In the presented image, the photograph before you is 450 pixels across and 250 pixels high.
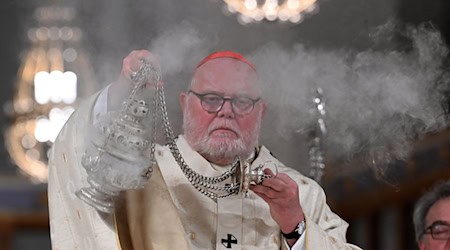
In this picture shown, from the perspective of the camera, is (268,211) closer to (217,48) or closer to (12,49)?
(217,48)

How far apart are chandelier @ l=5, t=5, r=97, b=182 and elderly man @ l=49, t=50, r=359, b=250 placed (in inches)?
256

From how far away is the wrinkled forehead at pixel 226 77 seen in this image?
12.0 feet

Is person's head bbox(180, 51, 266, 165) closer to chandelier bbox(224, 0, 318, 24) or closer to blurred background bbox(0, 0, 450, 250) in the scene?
blurred background bbox(0, 0, 450, 250)

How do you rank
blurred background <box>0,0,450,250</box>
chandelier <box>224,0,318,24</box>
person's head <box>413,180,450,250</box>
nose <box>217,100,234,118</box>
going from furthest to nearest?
chandelier <box>224,0,318,24</box>, person's head <box>413,180,450,250</box>, blurred background <box>0,0,450,250</box>, nose <box>217,100,234,118</box>

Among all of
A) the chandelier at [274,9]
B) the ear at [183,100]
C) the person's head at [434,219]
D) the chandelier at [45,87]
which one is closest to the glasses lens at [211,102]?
the ear at [183,100]

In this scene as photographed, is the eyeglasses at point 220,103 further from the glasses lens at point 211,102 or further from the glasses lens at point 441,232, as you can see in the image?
the glasses lens at point 441,232

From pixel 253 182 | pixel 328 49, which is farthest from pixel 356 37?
pixel 253 182

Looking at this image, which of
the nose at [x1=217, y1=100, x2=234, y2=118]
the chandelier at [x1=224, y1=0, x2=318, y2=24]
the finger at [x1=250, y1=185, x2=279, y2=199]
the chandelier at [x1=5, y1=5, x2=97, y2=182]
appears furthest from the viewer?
the chandelier at [x1=5, y1=5, x2=97, y2=182]

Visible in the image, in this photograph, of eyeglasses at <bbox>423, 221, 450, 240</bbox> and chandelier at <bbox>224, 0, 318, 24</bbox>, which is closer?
eyeglasses at <bbox>423, 221, 450, 240</bbox>

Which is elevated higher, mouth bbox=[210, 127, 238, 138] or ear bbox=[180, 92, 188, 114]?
ear bbox=[180, 92, 188, 114]

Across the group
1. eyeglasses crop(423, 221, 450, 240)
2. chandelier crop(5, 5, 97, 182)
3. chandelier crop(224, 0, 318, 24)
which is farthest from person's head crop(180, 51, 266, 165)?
chandelier crop(5, 5, 97, 182)

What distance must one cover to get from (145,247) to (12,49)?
28.3 feet

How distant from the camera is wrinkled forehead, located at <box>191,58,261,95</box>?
12.0ft

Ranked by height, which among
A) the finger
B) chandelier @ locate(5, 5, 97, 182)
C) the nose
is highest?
chandelier @ locate(5, 5, 97, 182)
